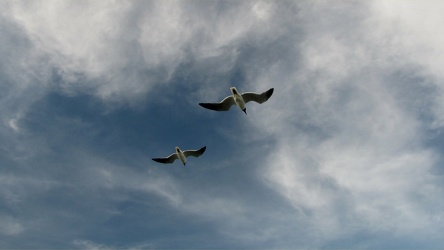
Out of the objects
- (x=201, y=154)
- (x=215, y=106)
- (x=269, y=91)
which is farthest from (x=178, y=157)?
(x=269, y=91)

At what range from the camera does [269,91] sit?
6562cm

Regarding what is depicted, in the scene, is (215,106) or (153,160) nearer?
(215,106)

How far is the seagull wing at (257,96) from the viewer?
6569 centimetres

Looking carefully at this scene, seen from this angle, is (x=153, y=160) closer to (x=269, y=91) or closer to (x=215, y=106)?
(x=215, y=106)

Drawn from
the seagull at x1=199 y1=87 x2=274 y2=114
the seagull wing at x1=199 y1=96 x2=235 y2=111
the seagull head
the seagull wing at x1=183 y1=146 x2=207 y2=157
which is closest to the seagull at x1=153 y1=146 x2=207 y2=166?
the seagull wing at x1=183 y1=146 x2=207 y2=157

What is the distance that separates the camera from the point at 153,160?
272 ft

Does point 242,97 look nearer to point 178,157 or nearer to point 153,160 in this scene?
point 178,157

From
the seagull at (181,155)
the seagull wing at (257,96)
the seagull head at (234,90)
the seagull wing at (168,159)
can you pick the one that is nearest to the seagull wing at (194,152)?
the seagull at (181,155)

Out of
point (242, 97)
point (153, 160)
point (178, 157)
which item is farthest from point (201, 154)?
point (242, 97)

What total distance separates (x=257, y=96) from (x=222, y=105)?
6222 millimetres

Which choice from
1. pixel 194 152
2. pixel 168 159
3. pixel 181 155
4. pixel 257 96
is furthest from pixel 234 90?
pixel 168 159

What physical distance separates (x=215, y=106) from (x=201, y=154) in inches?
584

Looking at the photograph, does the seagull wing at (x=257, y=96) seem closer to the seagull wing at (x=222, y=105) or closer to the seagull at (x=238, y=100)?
the seagull at (x=238, y=100)

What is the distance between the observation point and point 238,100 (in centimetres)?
6656
